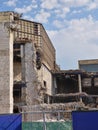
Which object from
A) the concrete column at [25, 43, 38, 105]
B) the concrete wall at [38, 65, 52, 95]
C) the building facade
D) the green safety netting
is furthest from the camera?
the concrete wall at [38, 65, 52, 95]

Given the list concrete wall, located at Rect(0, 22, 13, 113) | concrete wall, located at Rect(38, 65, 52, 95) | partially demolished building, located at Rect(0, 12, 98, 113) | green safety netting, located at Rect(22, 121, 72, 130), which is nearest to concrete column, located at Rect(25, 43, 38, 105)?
partially demolished building, located at Rect(0, 12, 98, 113)

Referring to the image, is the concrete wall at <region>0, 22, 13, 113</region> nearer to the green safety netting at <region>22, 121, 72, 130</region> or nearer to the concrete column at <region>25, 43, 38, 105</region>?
the concrete column at <region>25, 43, 38, 105</region>

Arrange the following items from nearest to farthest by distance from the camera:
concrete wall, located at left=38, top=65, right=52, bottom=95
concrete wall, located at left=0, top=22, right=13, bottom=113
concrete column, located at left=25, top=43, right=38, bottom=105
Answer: concrete wall, located at left=0, top=22, right=13, bottom=113 < concrete column, located at left=25, top=43, right=38, bottom=105 < concrete wall, located at left=38, top=65, right=52, bottom=95

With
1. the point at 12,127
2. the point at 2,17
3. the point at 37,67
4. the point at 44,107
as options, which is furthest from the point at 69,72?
the point at 12,127

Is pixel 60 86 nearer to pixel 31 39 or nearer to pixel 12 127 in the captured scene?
pixel 31 39

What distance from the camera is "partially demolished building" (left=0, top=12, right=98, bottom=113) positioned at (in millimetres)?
34844

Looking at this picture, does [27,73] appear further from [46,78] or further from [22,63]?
[46,78]

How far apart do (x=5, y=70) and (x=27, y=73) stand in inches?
165

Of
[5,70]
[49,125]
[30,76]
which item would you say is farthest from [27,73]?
[49,125]

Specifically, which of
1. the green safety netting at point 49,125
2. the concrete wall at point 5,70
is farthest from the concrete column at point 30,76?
the green safety netting at point 49,125

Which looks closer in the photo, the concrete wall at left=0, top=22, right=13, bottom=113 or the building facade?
the concrete wall at left=0, top=22, right=13, bottom=113

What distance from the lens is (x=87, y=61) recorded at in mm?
60438

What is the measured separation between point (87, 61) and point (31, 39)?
21687 millimetres

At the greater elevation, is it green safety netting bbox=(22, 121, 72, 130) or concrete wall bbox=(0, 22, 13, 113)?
concrete wall bbox=(0, 22, 13, 113)
